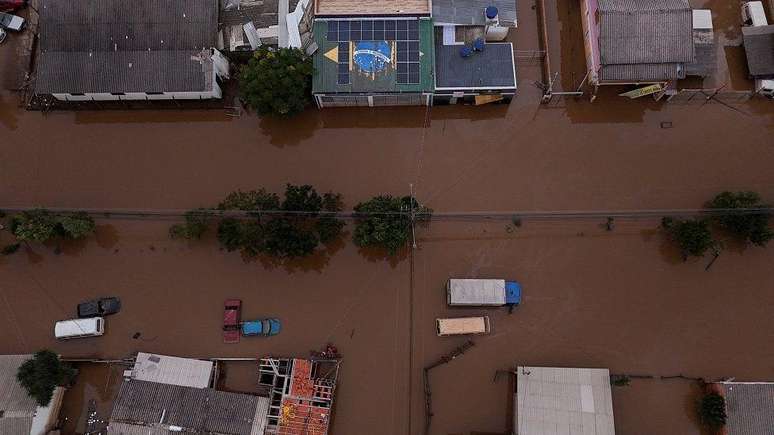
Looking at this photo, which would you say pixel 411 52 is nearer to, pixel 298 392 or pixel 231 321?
pixel 231 321

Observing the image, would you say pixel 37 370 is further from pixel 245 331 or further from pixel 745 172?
pixel 745 172

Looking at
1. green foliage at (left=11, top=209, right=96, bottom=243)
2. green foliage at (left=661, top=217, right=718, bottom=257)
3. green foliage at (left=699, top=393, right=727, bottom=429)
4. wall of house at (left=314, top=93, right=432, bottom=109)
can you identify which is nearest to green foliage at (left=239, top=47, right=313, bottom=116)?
wall of house at (left=314, top=93, right=432, bottom=109)

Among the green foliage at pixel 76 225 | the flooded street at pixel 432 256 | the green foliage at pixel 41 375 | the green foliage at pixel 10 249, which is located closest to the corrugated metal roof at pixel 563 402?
the flooded street at pixel 432 256

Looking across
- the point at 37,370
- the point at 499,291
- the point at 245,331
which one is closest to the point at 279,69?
the point at 245,331

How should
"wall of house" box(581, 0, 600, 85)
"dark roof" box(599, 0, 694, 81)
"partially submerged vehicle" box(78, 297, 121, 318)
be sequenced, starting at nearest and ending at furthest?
1. "partially submerged vehicle" box(78, 297, 121, 318)
2. "dark roof" box(599, 0, 694, 81)
3. "wall of house" box(581, 0, 600, 85)

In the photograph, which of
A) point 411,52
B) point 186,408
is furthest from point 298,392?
point 411,52

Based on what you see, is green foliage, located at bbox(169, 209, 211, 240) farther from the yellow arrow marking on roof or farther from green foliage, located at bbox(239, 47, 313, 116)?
the yellow arrow marking on roof
